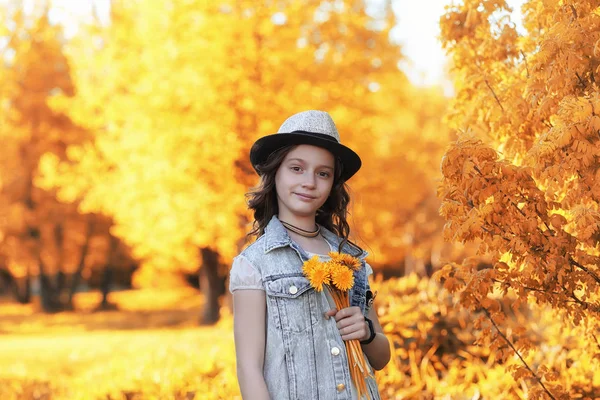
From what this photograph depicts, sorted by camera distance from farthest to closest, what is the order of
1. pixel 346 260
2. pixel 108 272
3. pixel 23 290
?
pixel 23 290 < pixel 108 272 < pixel 346 260

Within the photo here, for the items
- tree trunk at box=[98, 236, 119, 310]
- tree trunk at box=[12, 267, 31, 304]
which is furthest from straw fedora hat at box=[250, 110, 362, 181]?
tree trunk at box=[12, 267, 31, 304]

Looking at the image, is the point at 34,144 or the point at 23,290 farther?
the point at 23,290

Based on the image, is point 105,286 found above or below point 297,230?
above

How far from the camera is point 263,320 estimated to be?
2150mm

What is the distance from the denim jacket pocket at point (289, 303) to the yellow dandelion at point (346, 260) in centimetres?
12

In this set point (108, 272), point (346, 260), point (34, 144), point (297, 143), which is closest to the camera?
point (346, 260)

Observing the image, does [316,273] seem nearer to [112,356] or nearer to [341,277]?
[341,277]

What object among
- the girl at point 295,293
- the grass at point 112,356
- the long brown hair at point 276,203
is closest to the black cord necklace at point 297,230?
the girl at point 295,293

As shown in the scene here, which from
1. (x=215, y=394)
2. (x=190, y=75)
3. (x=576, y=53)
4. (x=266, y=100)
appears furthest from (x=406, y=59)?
(x=576, y=53)

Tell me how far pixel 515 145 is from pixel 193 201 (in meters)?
7.01

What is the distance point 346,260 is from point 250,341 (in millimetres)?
403

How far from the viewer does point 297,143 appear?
233 centimetres

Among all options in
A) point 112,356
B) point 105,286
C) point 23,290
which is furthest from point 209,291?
point 23,290

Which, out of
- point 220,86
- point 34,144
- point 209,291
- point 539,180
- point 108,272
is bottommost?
point 539,180
